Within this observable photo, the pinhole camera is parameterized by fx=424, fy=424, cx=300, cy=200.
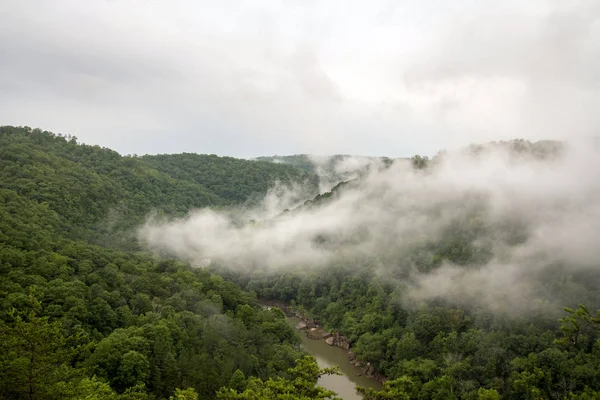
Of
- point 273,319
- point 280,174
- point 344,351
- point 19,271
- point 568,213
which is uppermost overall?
point 280,174

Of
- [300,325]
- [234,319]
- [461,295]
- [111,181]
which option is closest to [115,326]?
[234,319]

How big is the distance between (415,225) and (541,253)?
22.0m

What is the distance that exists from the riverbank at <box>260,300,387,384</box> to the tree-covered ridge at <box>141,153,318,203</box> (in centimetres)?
6952

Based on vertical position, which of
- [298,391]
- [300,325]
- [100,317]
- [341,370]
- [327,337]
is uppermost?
[298,391]

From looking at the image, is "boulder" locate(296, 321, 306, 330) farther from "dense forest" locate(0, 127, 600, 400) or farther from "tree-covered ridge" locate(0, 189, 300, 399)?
"tree-covered ridge" locate(0, 189, 300, 399)

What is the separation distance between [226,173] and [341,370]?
103m

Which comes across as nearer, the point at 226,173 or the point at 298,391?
the point at 298,391

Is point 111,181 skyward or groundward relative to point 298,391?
skyward

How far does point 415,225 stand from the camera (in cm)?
7406

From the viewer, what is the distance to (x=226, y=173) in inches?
5787

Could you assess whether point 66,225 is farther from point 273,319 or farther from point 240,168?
point 240,168

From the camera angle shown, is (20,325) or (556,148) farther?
(556,148)

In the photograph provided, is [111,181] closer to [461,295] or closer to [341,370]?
[341,370]

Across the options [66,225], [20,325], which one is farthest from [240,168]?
[20,325]
